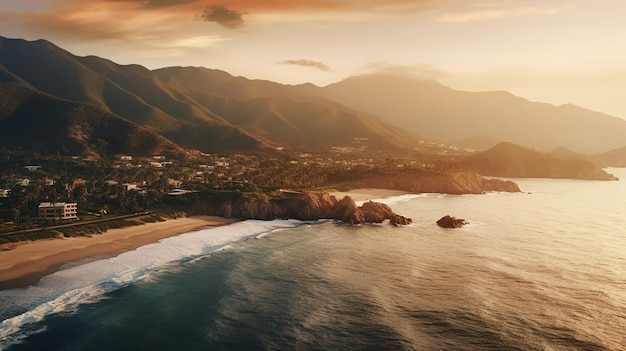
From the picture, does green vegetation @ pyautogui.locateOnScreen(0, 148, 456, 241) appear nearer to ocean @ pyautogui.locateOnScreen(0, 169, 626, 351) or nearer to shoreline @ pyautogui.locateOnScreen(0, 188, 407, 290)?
shoreline @ pyautogui.locateOnScreen(0, 188, 407, 290)

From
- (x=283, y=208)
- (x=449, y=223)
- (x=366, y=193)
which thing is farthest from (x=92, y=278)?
(x=366, y=193)

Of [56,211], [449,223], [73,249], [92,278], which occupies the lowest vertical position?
[92,278]

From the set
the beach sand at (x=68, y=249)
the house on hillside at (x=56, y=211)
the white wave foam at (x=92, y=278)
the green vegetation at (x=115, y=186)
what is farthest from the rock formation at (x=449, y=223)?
the house on hillside at (x=56, y=211)

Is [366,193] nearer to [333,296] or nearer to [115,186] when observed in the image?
[115,186]

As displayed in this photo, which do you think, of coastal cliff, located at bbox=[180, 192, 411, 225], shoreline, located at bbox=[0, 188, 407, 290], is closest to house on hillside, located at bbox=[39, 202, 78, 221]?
shoreline, located at bbox=[0, 188, 407, 290]

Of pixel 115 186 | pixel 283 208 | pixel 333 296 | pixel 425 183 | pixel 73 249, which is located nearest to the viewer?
→ pixel 333 296

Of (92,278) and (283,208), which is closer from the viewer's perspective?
(92,278)

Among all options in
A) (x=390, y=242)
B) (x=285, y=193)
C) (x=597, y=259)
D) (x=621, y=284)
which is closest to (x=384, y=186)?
(x=285, y=193)

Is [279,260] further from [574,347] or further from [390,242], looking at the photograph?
[574,347]
